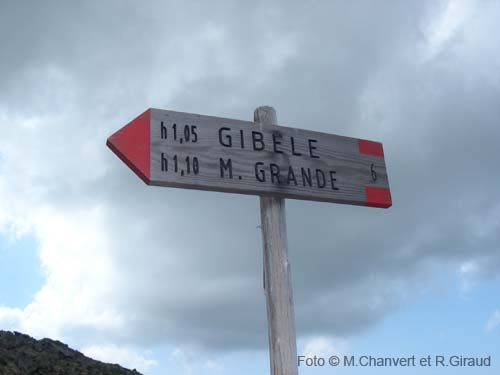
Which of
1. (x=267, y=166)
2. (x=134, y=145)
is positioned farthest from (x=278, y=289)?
(x=134, y=145)

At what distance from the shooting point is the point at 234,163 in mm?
4281

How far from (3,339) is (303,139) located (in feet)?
24.8

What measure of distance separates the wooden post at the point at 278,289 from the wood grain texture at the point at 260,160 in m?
0.17

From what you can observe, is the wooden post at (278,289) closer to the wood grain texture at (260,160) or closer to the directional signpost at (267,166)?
the directional signpost at (267,166)

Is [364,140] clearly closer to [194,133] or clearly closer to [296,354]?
[194,133]

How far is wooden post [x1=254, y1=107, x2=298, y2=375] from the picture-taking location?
3.99 m

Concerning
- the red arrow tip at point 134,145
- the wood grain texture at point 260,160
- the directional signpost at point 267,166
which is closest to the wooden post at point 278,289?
the directional signpost at point 267,166

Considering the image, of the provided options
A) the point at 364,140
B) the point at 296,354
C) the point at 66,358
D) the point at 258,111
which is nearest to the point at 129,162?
the point at 258,111

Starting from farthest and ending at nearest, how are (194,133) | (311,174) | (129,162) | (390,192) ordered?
(390,192) → (311,174) → (194,133) → (129,162)

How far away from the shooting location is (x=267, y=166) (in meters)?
4.38

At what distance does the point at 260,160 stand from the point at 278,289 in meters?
0.99

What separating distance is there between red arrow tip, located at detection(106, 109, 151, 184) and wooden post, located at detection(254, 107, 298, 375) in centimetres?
100

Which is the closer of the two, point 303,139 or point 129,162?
point 129,162

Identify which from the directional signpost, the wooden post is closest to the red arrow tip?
the directional signpost
